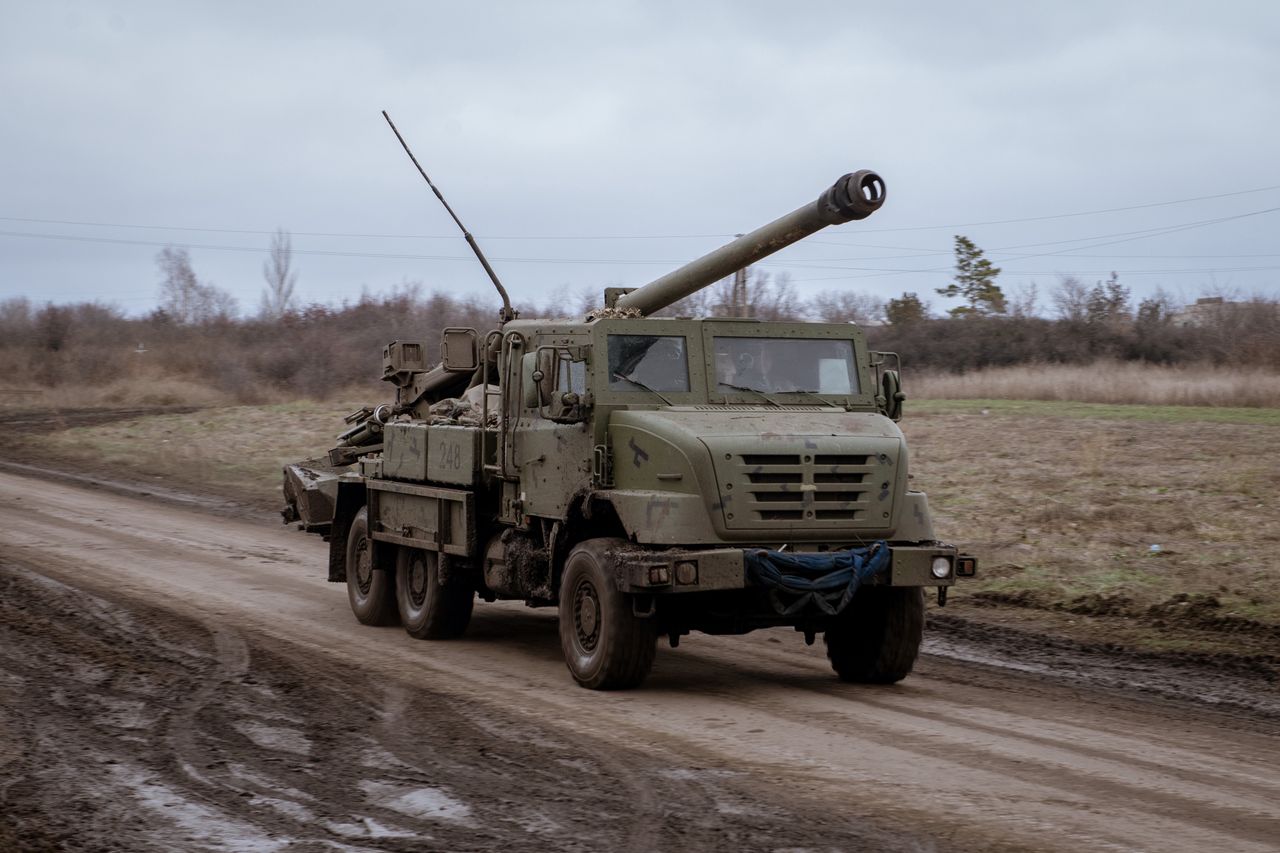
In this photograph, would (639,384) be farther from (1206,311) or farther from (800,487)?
(1206,311)

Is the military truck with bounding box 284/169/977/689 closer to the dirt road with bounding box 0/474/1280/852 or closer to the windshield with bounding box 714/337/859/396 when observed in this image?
the windshield with bounding box 714/337/859/396

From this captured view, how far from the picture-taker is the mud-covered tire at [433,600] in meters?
13.2

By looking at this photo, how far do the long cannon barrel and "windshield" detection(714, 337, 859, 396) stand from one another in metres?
0.87

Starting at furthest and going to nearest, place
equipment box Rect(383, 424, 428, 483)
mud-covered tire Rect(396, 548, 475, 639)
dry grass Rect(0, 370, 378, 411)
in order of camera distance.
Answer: dry grass Rect(0, 370, 378, 411)
equipment box Rect(383, 424, 428, 483)
mud-covered tire Rect(396, 548, 475, 639)

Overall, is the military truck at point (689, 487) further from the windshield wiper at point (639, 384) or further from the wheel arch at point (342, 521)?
the wheel arch at point (342, 521)

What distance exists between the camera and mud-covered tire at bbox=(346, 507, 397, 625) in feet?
46.7

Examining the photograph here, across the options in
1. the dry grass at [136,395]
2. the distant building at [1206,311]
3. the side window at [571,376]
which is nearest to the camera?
the side window at [571,376]

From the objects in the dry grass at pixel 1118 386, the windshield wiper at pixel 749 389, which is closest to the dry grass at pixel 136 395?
the dry grass at pixel 1118 386

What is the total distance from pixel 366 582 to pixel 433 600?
147 centimetres

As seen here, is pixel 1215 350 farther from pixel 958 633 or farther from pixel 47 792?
pixel 47 792

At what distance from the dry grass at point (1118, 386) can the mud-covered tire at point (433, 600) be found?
18999 mm

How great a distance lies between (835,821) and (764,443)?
3438 mm

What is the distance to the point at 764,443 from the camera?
10352 mm

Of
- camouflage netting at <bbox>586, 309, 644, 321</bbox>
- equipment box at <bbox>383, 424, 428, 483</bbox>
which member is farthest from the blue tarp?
equipment box at <bbox>383, 424, 428, 483</bbox>
